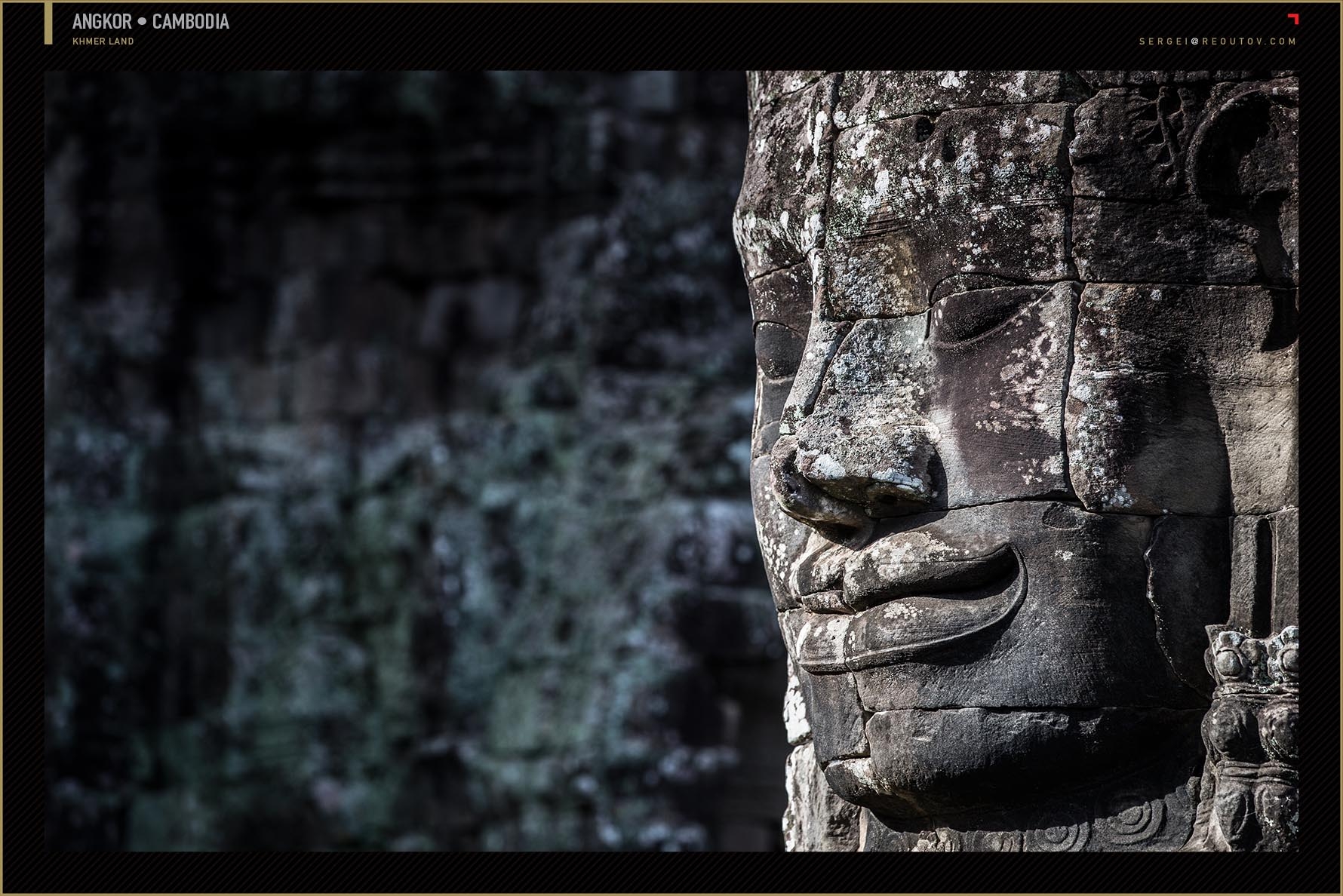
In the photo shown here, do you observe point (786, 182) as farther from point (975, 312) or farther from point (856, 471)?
point (856, 471)

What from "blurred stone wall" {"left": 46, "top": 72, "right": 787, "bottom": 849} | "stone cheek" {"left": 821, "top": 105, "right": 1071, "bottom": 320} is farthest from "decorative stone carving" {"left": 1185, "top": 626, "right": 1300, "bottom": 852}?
"blurred stone wall" {"left": 46, "top": 72, "right": 787, "bottom": 849}

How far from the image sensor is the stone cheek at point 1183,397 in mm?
3506

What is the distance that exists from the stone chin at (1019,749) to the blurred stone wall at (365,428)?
6360 millimetres

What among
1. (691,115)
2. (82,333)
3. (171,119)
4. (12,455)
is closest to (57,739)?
(82,333)

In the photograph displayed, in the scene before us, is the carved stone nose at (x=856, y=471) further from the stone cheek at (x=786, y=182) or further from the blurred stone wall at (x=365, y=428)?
the blurred stone wall at (x=365, y=428)

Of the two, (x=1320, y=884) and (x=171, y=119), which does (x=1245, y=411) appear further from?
(x=171, y=119)

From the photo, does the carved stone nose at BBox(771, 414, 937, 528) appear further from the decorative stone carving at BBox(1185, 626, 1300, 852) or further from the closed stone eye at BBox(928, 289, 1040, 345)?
the decorative stone carving at BBox(1185, 626, 1300, 852)

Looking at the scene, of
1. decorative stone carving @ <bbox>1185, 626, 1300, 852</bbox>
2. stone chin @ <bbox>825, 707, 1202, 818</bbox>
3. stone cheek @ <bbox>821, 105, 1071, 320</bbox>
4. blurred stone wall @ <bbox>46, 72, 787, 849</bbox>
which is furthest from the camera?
blurred stone wall @ <bbox>46, 72, 787, 849</bbox>

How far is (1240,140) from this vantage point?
3.56m

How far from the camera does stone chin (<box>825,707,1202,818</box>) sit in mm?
3475

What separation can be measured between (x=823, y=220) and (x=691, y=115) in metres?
7.32

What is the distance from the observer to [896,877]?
356 centimetres

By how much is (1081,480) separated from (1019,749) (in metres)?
0.44

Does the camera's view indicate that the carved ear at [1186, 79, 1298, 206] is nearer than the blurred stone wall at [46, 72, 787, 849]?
Yes
